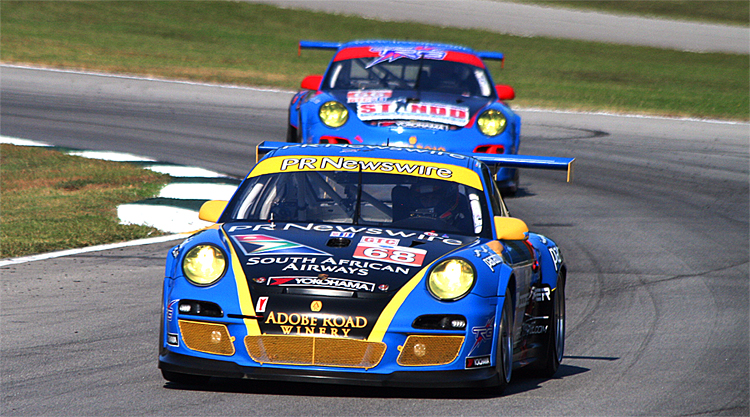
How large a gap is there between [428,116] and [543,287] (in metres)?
4.94

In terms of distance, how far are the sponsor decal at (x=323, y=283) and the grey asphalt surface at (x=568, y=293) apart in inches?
20.8

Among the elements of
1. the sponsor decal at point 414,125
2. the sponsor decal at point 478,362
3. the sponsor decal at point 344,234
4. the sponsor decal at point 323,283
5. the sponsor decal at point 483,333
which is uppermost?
the sponsor decal at point 414,125

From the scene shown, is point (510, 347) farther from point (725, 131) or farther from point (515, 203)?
point (725, 131)

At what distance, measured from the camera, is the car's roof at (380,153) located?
6.25 m

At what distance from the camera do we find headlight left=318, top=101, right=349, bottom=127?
10.7m

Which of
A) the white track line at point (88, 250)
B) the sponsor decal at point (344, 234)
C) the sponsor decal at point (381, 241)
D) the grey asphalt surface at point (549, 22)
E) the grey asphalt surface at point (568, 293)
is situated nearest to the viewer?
the grey asphalt surface at point (568, 293)

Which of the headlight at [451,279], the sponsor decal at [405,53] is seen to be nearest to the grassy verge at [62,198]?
the sponsor decal at [405,53]

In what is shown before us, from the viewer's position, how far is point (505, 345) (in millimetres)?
5223

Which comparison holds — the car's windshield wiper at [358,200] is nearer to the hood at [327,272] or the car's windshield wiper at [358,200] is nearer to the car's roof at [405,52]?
the hood at [327,272]

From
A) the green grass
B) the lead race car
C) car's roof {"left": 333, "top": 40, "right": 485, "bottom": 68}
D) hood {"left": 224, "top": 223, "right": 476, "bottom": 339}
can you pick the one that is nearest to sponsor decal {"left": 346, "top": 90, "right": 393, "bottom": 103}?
car's roof {"left": 333, "top": 40, "right": 485, "bottom": 68}

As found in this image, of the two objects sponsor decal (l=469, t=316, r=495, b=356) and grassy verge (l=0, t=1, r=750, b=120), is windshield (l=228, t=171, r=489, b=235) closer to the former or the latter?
sponsor decal (l=469, t=316, r=495, b=356)

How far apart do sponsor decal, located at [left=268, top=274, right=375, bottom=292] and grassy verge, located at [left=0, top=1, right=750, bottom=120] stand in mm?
15697

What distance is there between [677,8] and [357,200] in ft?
124

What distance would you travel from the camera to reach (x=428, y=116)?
423 inches
